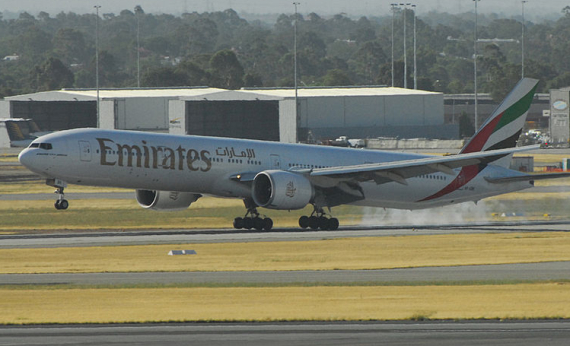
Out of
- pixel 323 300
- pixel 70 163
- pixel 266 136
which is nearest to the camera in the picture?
pixel 323 300

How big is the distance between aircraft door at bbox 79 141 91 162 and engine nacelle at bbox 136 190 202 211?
6.08m

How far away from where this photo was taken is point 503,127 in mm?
58188

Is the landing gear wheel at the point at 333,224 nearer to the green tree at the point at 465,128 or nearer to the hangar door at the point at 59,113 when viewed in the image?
the hangar door at the point at 59,113

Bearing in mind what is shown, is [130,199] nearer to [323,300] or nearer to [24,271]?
[24,271]

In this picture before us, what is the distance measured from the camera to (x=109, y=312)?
1087 inches

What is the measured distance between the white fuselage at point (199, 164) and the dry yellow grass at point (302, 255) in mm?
6050

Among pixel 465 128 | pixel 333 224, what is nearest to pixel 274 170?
pixel 333 224

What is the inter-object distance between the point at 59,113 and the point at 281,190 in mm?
118475

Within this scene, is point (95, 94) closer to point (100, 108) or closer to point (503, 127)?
point (100, 108)

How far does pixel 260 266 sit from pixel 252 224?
15169mm

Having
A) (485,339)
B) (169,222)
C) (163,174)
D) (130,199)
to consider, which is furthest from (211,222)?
(485,339)

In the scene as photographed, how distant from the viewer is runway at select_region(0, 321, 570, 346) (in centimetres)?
2298

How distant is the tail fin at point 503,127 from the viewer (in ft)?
191

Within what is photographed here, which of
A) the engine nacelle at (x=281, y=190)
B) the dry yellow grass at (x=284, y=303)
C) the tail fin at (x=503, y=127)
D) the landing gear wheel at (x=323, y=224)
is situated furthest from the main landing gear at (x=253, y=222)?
the dry yellow grass at (x=284, y=303)
